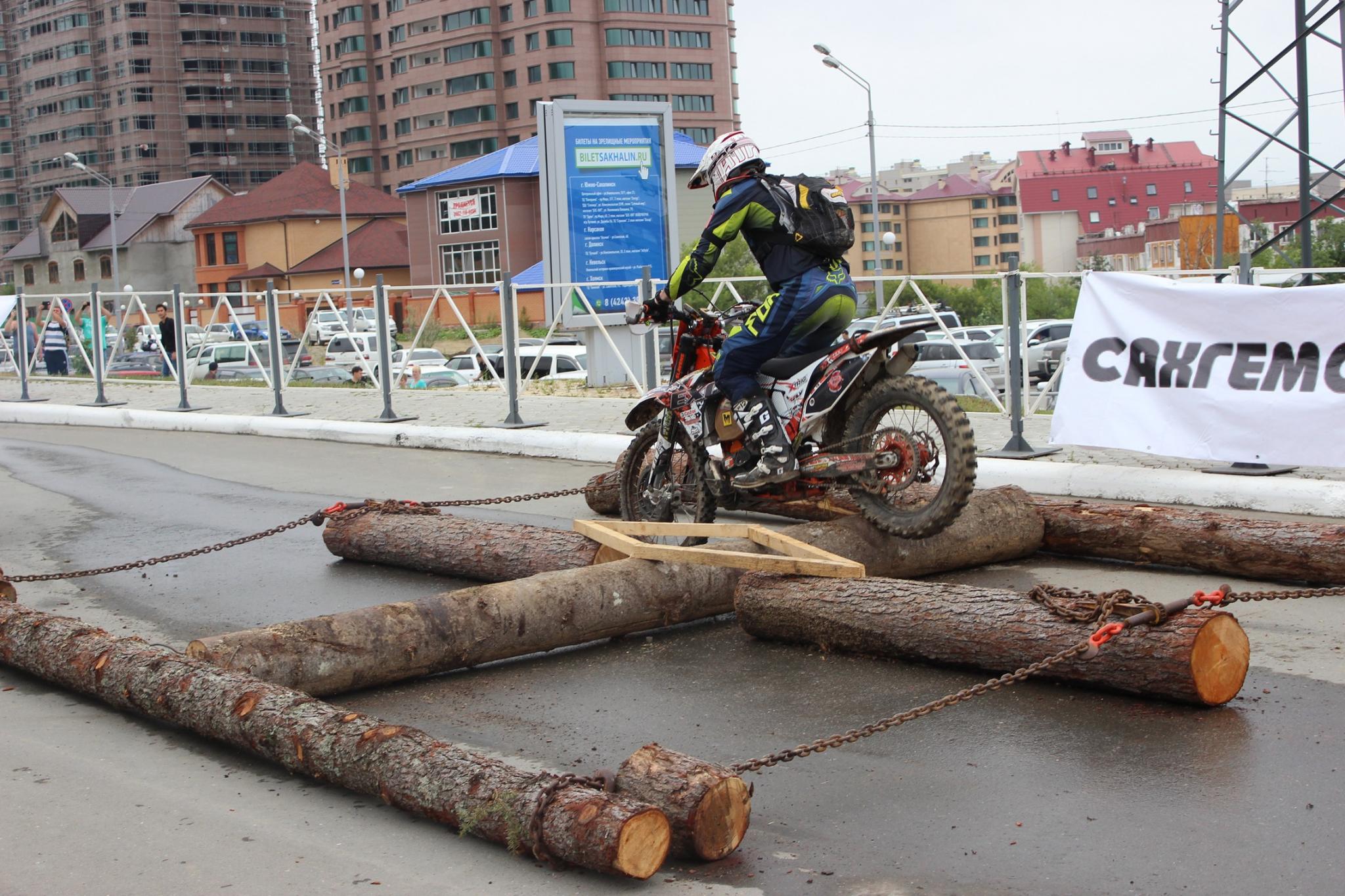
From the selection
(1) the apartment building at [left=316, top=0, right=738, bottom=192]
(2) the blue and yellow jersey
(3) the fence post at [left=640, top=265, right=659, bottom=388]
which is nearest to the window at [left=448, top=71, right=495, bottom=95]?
(1) the apartment building at [left=316, top=0, right=738, bottom=192]

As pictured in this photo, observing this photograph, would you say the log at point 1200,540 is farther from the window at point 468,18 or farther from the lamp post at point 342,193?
the window at point 468,18

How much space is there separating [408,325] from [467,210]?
65104mm

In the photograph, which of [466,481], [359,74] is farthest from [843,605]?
[359,74]

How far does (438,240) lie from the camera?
90.2 m

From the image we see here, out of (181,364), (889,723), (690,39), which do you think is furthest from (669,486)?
(690,39)

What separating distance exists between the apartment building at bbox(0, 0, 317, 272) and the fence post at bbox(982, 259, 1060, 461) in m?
125

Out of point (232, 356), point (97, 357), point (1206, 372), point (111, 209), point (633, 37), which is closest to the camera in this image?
point (1206, 372)

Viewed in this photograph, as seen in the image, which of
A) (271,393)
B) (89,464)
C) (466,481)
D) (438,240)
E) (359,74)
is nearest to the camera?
(466,481)

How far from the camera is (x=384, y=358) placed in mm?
16844

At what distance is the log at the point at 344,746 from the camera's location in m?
3.91

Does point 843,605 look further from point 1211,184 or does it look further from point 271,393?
point 1211,184

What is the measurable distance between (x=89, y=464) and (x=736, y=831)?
38.4 feet

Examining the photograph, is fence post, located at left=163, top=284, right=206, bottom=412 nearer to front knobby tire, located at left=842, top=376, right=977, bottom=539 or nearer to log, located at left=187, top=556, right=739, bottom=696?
log, located at left=187, top=556, right=739, bottom=696

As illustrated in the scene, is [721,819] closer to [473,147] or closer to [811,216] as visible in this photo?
[811,216]
